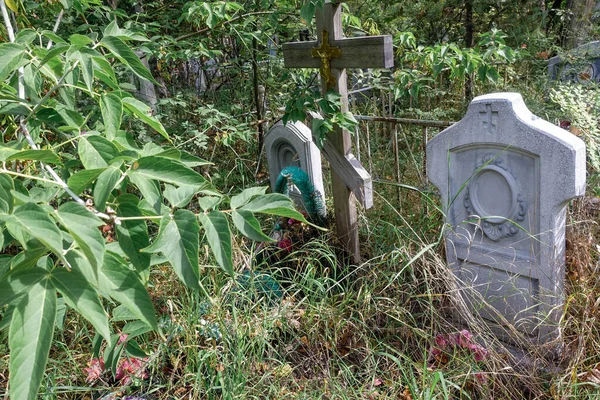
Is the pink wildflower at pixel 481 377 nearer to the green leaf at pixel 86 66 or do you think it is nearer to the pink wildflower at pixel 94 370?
the pink wildflower at pixel 94 370

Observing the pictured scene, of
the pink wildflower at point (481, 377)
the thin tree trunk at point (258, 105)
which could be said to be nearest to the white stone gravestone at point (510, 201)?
the pink wildflower at point (481, 377)

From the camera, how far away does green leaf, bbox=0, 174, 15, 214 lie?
0.90 metres

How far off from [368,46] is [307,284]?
1.32 m

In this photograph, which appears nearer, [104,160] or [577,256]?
[104,160]

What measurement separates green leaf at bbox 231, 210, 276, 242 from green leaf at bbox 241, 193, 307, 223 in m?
0.02

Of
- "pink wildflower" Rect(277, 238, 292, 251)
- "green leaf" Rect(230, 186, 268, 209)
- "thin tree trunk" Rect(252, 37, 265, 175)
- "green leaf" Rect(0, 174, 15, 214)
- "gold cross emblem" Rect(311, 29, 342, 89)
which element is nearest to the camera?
"green leaf" Rect(0, 174, 15, 214)

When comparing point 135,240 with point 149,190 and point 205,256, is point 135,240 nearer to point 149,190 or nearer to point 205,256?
point 149,190

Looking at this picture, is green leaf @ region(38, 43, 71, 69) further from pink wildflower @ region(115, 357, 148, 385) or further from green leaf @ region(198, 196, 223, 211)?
pink wildflower @ region(115, 357, 148, 385)

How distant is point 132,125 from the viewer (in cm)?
384

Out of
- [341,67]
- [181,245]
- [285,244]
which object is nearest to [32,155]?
[181,245]

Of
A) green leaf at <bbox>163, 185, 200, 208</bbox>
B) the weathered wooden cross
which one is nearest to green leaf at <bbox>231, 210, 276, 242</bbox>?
green leaf at <bbox>163, 185, 200, 208</bbox>

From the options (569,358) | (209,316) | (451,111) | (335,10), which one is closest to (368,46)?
(335,10)

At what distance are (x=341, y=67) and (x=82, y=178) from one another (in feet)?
6.85

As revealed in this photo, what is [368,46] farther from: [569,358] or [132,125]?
[132,125]
